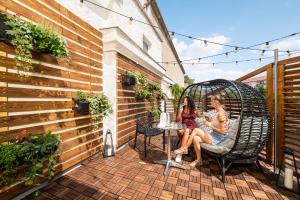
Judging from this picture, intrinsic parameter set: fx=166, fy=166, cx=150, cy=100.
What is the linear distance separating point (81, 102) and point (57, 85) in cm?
45

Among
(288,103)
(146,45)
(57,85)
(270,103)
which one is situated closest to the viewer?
(57,85)

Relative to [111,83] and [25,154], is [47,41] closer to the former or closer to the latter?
[25,154]

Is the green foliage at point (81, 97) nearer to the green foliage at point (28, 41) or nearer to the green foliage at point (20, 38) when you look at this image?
the green foliage at point (28, 41)

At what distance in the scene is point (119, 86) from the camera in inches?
156

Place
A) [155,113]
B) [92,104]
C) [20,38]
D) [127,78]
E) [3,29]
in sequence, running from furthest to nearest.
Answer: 1. [155,113]
2. [127,78]
3. [92,104]
4. [20,38]
5. [3,29]

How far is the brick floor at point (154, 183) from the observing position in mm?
2295

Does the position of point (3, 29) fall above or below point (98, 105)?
above

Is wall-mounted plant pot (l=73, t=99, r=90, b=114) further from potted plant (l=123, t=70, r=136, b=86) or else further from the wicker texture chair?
the wicker texture chair

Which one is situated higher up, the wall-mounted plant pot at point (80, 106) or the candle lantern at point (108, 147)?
the wall-mounted plant pot at point (80, 106)

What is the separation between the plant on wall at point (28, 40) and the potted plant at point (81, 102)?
32.7 inches

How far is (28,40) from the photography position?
1.91 metres

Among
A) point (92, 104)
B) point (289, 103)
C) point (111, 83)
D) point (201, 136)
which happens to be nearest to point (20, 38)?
point (92, 104)

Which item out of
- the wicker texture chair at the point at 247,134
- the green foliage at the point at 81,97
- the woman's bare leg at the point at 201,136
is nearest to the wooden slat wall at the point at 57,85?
the green foliage at the point at 81,97

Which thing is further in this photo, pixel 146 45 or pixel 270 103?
pixel 146 45
